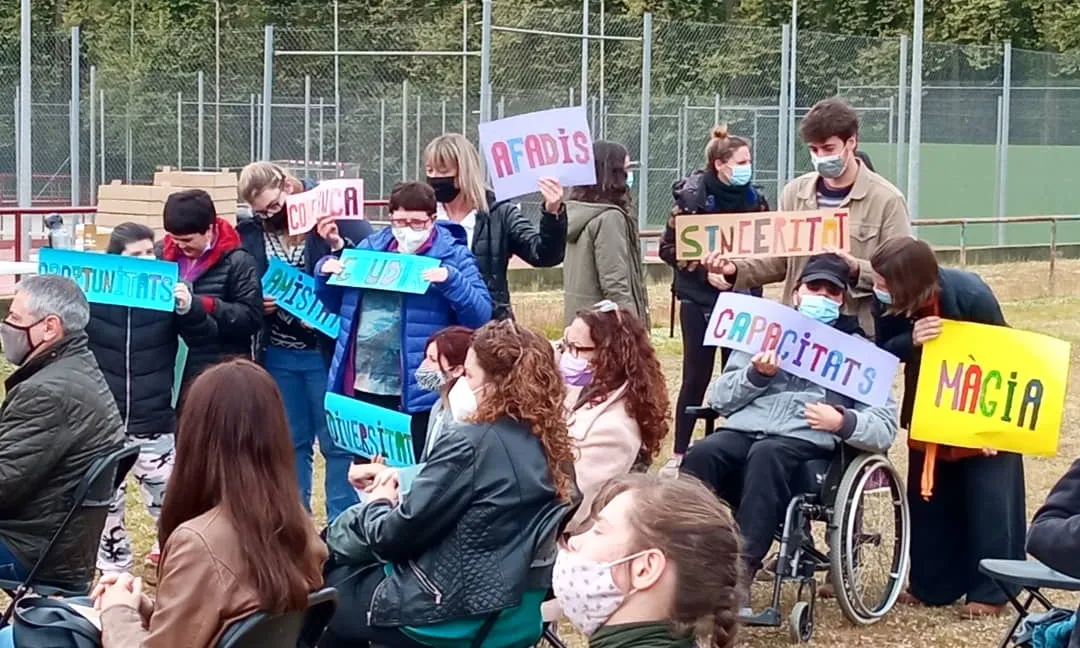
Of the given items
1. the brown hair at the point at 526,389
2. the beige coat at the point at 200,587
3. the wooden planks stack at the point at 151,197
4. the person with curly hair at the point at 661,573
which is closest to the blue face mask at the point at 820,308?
the brown hair at the point at 526,389

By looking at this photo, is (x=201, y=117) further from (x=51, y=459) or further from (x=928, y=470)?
(x=51, y=459)

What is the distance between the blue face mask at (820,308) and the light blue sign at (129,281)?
2.35 m

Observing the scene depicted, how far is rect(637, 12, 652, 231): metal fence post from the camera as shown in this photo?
57.1 feet

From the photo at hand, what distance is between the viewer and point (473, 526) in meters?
4.52

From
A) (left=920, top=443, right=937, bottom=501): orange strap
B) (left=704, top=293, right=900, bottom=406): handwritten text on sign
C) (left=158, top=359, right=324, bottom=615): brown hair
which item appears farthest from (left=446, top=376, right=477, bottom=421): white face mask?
(left=920, top=443, right=937, bottom=501): orange strap

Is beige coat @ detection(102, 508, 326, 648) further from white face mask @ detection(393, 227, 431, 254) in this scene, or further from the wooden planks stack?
the wooden planks stack

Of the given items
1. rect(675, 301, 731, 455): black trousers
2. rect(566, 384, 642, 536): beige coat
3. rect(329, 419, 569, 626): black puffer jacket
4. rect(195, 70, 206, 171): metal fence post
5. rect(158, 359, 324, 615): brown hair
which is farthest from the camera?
rect(195, 70, 206, 171): metal fence post

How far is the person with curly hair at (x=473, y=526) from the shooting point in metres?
4.51

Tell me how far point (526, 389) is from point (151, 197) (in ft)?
28.3

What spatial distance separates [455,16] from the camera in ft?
111

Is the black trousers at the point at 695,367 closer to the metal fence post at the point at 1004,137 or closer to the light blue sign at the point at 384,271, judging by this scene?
the light blue sign at the point at 384,271

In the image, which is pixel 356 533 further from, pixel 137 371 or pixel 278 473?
pixel 137 371

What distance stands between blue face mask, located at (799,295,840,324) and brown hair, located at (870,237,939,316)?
0.80 ft

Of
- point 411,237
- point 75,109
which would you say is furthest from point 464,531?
point 75,109
